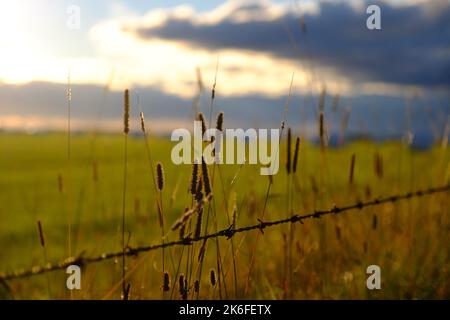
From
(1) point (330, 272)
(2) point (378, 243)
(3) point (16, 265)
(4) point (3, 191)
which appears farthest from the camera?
(4) point (3, 191)

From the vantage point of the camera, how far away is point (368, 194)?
10.5ft

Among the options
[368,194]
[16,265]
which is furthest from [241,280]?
[16,265]

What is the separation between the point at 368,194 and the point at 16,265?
2.70m

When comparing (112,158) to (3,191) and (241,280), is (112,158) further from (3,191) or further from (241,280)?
(241,280)

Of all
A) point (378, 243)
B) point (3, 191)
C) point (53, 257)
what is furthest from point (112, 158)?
point (378, 243)

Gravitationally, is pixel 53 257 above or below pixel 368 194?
below

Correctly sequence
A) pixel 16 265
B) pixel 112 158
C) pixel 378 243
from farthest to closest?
pixel 112 158
pixel 16 265
pixel 378 243

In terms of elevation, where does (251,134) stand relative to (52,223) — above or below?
above

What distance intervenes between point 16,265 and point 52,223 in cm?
186

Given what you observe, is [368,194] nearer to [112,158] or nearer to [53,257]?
[53,257]

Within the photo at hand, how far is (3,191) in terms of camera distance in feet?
28.9

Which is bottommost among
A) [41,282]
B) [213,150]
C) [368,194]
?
[41,282]

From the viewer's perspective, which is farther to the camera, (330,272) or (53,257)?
(53,257)
